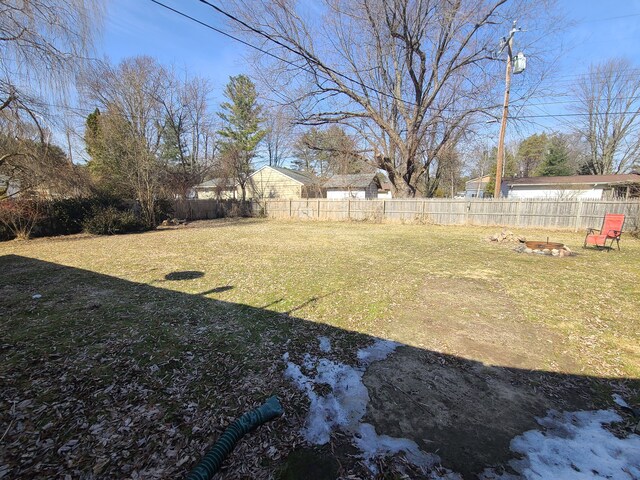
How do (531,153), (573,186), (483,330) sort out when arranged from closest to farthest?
1. (483,330)
2. (573,186)
3. (531,153)

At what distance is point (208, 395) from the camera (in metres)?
2.47

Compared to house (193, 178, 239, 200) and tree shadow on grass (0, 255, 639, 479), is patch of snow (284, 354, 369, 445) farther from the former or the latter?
house (193, 178, 239, 200)

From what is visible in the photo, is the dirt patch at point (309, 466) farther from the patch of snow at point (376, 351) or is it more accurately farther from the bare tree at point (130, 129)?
the bare tree at point (130, 129)

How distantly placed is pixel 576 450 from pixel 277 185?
94.5 feet

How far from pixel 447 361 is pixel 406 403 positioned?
0.88m

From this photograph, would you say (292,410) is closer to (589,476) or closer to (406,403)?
(406,403)

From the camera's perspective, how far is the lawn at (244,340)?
1.98 metres

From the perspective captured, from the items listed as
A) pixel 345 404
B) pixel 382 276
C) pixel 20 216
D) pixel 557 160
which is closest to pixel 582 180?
pixel 557 160

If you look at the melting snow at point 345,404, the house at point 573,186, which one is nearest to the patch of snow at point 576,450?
the melting snow at point 345,404

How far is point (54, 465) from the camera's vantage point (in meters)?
1.80

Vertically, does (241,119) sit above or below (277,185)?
above

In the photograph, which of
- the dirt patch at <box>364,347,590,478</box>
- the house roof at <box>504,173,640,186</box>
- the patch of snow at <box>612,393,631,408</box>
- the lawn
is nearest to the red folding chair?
the lawn

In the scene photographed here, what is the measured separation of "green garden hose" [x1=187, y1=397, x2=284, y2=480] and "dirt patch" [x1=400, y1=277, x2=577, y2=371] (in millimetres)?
1912

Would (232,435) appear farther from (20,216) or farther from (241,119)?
(241,119)
